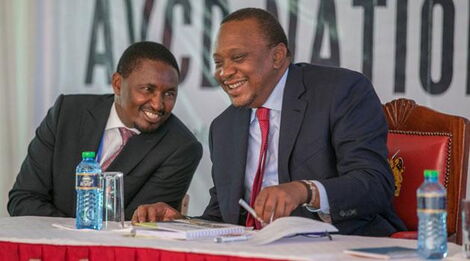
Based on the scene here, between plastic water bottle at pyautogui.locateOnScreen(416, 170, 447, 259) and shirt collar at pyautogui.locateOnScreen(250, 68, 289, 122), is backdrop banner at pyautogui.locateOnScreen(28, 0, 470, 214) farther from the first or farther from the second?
plastic water bottle at pyautogui.locateOnScreen(416, 170, 447, 259)

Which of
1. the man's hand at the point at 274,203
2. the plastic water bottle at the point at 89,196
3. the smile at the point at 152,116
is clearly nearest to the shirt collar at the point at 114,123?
the smile at the point at 152,116

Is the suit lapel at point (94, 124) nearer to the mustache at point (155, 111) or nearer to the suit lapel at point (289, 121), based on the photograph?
the mustache at point (155, 111)

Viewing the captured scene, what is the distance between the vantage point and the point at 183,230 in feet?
9.30

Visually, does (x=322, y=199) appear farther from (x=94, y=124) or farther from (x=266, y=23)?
(x=94, y=124)

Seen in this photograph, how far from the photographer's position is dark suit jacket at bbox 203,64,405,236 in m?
3.31

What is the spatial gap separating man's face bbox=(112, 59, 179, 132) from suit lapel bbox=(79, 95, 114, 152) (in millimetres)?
126

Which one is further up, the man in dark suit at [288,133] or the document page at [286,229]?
the man in dark suit at [288,133]

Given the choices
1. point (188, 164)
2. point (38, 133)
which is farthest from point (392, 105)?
point (38, 133)

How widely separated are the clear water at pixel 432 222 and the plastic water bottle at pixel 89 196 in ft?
4.01

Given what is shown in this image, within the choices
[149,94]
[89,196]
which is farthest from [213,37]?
[89,196]

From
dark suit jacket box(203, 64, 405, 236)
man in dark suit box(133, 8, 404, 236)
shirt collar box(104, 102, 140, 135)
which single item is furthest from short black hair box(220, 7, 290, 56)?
shirt collar box(104, 102, 140, 135)

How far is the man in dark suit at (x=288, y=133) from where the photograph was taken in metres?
3.39

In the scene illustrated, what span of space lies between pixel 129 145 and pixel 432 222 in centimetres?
222

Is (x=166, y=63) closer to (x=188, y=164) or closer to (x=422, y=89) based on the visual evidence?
(x=188, y=164)
